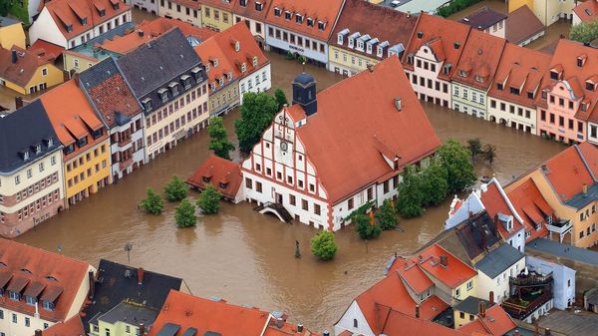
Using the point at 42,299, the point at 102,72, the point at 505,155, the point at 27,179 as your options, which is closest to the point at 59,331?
the point at 42,299

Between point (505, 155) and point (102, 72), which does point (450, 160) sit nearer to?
point (505, 155)

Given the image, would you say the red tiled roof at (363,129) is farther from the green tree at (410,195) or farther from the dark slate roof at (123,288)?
the dark slate roof at (123,288)

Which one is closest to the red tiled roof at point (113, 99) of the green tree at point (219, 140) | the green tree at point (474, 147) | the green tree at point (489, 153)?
the green tree at point (219, 140)

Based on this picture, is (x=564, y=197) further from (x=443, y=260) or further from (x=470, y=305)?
(x=470, y=305)

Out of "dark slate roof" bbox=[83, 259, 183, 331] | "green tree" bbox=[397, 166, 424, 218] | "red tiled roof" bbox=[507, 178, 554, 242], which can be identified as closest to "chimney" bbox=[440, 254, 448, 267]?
"red tiled roof" bbox=[507, 178, 554, 242]

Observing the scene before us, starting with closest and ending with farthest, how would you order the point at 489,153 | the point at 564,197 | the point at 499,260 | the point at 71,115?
the point at 499,260
the point at 564,197
the point at 71,115
the point at 489,153

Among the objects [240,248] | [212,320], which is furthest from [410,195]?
[212,320]
